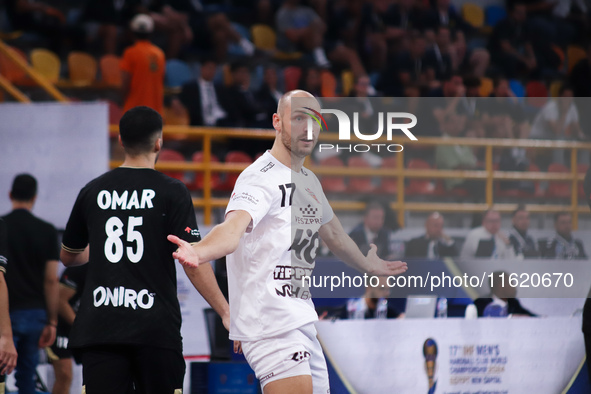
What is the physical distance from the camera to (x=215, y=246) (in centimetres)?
361

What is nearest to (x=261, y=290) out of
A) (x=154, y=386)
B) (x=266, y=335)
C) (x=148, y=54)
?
(x=266, y=335)

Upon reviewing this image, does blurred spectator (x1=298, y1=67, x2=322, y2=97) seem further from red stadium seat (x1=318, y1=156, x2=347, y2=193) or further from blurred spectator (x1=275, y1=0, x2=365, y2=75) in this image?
red stadium seat (x1=318, y1=156, x2=347, y2=193)

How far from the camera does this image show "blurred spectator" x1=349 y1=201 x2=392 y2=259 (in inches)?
227

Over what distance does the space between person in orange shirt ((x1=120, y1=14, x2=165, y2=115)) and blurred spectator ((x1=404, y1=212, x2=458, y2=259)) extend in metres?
4.87

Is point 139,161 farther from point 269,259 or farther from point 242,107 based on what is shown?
point 242,107

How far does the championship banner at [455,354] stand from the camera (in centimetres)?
622


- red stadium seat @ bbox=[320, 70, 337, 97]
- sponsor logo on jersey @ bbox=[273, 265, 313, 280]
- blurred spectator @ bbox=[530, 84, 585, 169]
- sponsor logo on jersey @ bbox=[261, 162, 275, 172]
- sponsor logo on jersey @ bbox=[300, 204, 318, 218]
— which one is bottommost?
sponsor logo on jersey @ bbox=[273, 265, 313, 280]

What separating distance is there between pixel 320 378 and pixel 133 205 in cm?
142

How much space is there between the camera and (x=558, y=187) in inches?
246

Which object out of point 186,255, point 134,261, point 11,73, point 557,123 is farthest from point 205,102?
point 186,255

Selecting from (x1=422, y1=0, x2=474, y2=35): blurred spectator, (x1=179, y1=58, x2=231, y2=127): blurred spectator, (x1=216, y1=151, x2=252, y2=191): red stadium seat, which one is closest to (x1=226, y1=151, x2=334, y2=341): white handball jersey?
(x1=216, y1=151, x2=252, y2=191): red stadium seat

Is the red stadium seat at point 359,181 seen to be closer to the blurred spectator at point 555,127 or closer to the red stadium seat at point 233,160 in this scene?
the blurred spectator at point 555,127

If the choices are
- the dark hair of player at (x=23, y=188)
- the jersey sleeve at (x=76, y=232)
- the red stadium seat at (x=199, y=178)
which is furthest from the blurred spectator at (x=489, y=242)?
the red stadium seat at (x=199, y=178)

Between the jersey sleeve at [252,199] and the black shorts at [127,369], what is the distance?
2.71 ft
